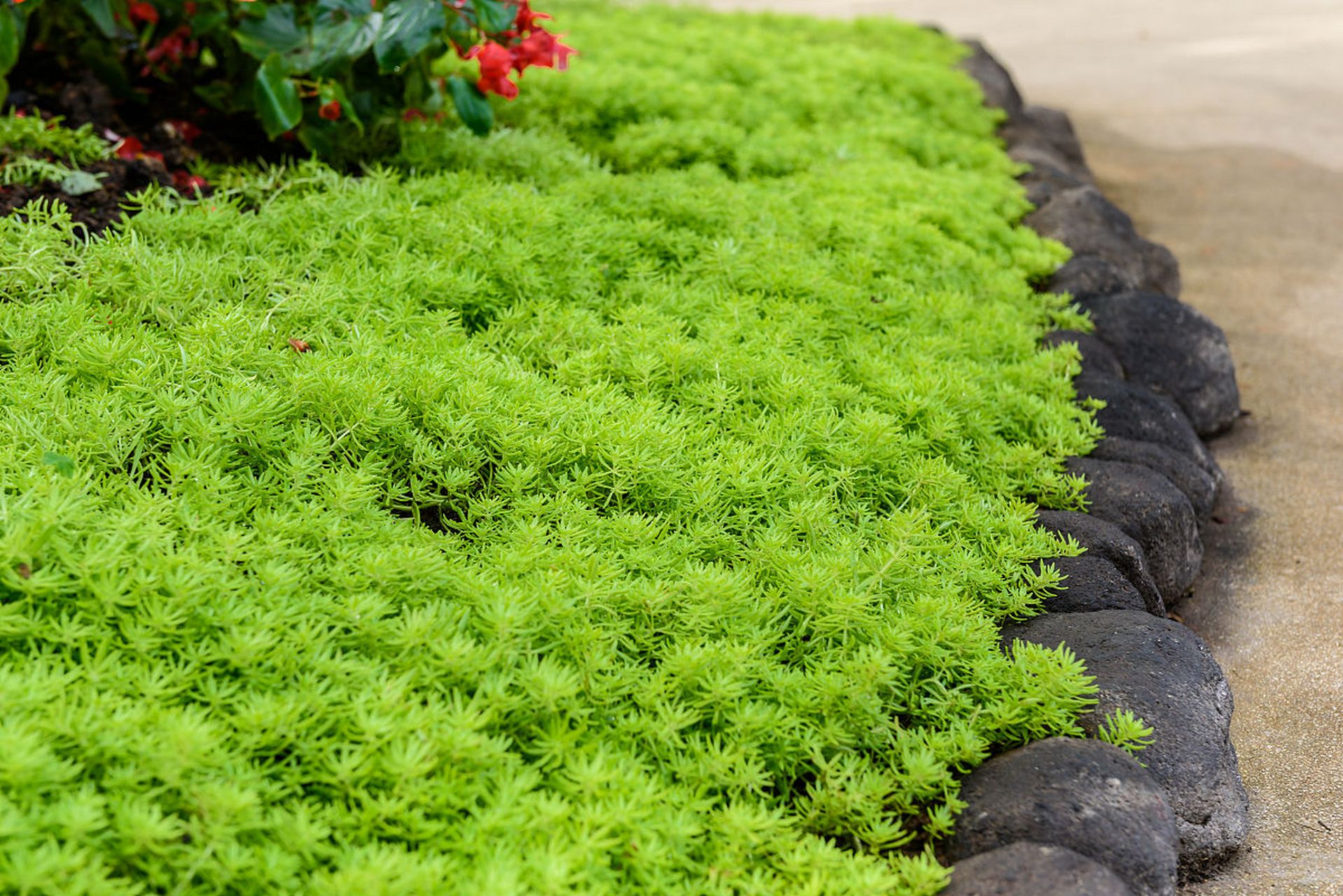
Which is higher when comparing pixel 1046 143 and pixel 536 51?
pixel 536 51

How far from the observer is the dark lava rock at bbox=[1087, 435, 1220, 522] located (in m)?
2.75

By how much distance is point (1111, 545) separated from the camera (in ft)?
7.66

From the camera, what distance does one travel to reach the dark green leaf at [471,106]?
3.15 meters

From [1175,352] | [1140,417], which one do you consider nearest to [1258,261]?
[1175,352]

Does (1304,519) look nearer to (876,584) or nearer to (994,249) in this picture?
(994,249)

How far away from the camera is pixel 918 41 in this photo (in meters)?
6.70

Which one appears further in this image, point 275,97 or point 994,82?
point 994,82

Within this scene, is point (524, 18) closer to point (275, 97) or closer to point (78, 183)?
point (275, 97)

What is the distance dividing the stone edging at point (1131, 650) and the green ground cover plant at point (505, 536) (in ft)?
0.26

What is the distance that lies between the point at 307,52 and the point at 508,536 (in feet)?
6.23

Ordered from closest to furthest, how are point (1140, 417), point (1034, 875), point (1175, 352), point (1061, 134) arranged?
1. point (1034, 875)
2. point (1140, 417)
3. point (1175, 352)
4. point (1061, 134)

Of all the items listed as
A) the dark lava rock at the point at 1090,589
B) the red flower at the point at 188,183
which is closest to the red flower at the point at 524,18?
the red flower at the point at 188,183

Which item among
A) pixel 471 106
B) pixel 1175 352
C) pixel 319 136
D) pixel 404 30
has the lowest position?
pixel 1175 352

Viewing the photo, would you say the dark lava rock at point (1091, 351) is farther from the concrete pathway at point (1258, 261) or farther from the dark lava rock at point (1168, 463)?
the concrete pathway at point (1258, 261)
